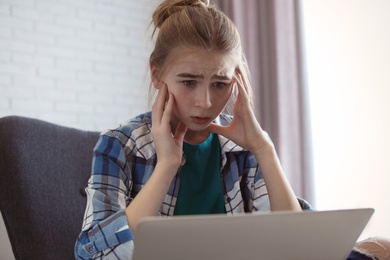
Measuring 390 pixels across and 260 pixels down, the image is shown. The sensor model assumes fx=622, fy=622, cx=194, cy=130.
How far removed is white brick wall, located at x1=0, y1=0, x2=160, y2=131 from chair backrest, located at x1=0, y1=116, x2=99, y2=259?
6.56 ft

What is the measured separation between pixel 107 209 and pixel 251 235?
55 cm

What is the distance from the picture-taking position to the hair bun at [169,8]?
1.54 metres

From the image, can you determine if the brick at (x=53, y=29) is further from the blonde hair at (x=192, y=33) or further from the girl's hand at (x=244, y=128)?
the girl's hand at (x=244, y=128)

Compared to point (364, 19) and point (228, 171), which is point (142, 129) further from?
point (364, 19)

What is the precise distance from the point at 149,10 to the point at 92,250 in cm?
308

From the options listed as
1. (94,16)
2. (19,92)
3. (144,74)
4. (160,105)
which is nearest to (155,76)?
(160,105)

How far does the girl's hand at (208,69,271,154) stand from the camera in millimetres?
1477

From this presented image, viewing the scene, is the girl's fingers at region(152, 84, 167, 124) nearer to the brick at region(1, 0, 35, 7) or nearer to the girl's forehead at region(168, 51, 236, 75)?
the girl's forehead at region(168, 51, 236, 75)

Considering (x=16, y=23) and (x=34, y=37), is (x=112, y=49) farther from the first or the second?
(x=16, y=23)

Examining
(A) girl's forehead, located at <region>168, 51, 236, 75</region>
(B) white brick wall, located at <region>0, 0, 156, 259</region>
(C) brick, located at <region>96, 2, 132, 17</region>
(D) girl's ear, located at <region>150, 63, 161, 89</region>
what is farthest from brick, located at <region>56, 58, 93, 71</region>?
(A) girl's forehead, located at <region>168, 51, 236, 75</region>

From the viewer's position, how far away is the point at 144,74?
278cm

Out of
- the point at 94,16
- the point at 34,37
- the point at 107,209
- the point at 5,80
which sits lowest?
the point at 107,209

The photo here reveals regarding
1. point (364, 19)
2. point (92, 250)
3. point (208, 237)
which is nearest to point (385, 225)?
point (364, 19)

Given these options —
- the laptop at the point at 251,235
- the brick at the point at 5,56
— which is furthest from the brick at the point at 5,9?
the laptop at the point at 251,235
